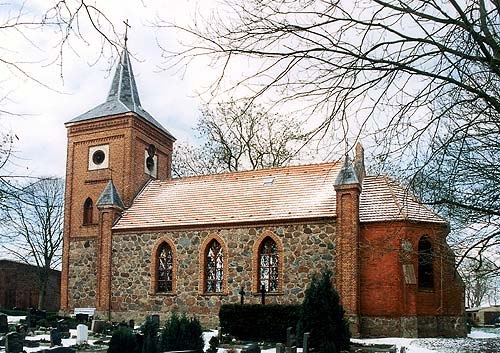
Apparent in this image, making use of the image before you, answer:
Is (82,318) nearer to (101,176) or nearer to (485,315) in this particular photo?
(101,176)

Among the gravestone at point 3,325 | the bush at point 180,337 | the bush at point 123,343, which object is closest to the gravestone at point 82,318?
the gravestone at point 3,325

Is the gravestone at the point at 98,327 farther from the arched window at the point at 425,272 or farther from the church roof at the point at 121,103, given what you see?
the arched window at the point at 425,272

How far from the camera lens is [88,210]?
2980 centimetres

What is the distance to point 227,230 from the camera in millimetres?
24750

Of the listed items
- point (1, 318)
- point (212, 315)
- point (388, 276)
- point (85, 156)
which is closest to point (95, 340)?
point (1, 318)

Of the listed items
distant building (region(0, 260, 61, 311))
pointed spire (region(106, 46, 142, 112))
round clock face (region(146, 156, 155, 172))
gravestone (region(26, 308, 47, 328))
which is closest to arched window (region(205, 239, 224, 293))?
gravestone (region(26, 308, 47, 328))

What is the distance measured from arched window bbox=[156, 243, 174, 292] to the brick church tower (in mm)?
2459

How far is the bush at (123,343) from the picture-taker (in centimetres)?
1321

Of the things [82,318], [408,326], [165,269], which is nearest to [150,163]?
[165,269]

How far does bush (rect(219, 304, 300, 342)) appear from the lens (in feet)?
65.4

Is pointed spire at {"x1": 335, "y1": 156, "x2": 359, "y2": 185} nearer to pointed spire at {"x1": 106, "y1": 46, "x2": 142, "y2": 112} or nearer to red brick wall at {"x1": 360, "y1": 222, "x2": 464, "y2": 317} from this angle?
red brick wall at {"x1": 360, "y1": 222, "x2": 464, "y2": 317}

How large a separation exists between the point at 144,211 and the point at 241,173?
4.77 m

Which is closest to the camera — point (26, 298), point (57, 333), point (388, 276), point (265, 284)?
point (57, 333)

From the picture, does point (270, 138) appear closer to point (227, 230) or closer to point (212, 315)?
point (227, 230)
